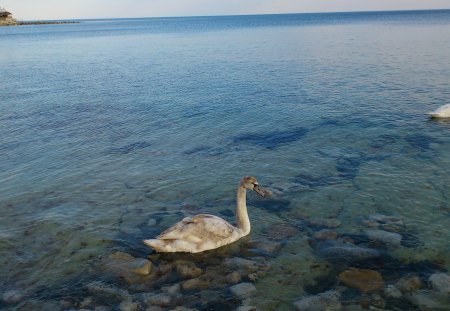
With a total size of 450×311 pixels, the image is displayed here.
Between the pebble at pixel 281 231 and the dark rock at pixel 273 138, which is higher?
A: the dark rock at pixel 273 138

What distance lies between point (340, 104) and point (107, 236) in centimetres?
2152

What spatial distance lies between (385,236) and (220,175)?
7.62 meters

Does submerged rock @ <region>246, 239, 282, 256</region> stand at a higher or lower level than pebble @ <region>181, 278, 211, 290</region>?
lower

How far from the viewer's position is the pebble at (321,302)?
956 centimetres

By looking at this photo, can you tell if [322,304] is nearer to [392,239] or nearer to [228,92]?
[392,239]

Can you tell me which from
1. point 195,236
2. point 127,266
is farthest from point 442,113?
point 127,266

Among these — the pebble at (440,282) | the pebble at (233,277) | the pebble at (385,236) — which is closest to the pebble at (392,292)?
the pebble at (440,282)

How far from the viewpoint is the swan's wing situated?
11.7 metres

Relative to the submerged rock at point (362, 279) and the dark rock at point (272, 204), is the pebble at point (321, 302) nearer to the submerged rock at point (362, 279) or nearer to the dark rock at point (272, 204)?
the submerged rock at point (362, 279)

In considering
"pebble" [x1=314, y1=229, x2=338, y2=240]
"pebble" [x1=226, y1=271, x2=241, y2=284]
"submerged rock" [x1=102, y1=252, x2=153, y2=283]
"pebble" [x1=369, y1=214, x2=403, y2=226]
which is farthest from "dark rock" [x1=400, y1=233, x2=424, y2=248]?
"submerged rock" [x1=102, y1=252, x2=153, y2=283]

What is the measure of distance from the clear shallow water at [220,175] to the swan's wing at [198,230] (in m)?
0.58

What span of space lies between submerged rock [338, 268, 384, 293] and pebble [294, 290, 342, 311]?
0.60 m

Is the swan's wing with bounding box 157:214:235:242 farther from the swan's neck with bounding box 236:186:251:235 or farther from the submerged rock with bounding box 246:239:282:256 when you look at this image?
the submerged rock with bounding box 246:239:282:256

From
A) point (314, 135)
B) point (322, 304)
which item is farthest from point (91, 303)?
point (314, 135)
